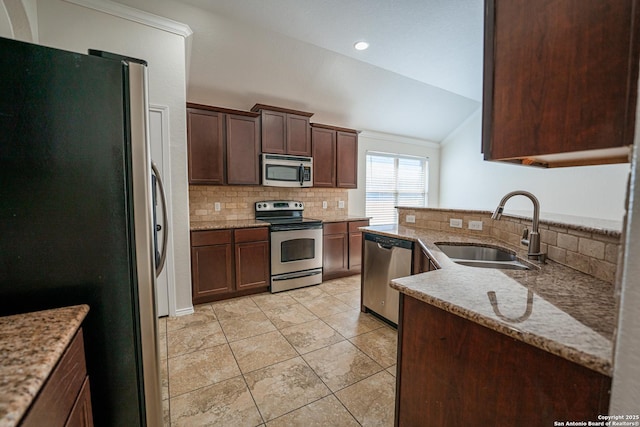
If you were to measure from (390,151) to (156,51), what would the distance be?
14.0ft

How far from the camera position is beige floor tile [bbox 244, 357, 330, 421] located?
5.30 ft

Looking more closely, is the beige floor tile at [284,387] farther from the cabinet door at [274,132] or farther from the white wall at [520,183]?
the white wall at [520,183]

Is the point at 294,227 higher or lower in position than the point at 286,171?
lower

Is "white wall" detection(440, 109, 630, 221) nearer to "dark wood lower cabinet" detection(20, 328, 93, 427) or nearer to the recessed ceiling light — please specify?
the recessed ceiling light

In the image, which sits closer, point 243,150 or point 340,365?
point 340,365

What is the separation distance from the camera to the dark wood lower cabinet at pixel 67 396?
0.57 meters

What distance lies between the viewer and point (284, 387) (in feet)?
5.81

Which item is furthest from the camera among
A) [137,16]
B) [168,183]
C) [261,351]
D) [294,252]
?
[294,252]

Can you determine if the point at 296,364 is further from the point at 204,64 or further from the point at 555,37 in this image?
the point at 204,64

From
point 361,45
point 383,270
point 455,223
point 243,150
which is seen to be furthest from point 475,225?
point 243,150

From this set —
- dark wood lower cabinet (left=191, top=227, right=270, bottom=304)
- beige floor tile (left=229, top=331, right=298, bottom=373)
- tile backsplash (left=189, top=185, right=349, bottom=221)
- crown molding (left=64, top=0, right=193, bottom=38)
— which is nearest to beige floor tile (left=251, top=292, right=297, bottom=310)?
dark wood lower cabinet (left=191, top=227, right=270, bottom=304)

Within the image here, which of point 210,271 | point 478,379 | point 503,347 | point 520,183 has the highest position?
point 520,183

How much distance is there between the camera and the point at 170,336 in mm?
2396

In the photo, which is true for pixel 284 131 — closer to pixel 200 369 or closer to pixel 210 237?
pixel 210 237
